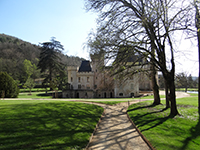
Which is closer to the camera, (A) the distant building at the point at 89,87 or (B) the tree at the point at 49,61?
(A) the distant building at the point at 89,87

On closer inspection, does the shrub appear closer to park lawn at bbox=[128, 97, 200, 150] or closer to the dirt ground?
the dirt ground

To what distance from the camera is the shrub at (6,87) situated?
20.8 meters

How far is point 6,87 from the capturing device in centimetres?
2138

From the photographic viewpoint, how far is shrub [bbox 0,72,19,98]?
2075 centimetres

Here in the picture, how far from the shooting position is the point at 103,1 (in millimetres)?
13000

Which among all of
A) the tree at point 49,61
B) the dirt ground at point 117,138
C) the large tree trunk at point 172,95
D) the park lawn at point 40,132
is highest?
the tree at point 49,61

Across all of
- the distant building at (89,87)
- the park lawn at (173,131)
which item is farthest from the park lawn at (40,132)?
the distant building at (89,87)

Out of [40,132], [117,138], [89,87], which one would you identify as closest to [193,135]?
[117,138]

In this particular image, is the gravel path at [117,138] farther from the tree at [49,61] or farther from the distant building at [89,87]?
the tree at [49,61]

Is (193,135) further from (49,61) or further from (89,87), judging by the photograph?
(49,61)

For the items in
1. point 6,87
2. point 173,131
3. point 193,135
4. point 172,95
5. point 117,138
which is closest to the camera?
point 117,138

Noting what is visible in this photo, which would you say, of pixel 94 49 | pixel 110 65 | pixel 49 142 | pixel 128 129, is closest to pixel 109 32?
pixel 94 49

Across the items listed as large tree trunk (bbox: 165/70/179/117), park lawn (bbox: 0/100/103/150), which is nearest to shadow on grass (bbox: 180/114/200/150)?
large tree trunk (bbox: 165/70/179/117)

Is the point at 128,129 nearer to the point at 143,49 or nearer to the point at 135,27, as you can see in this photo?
the point at 143,49
